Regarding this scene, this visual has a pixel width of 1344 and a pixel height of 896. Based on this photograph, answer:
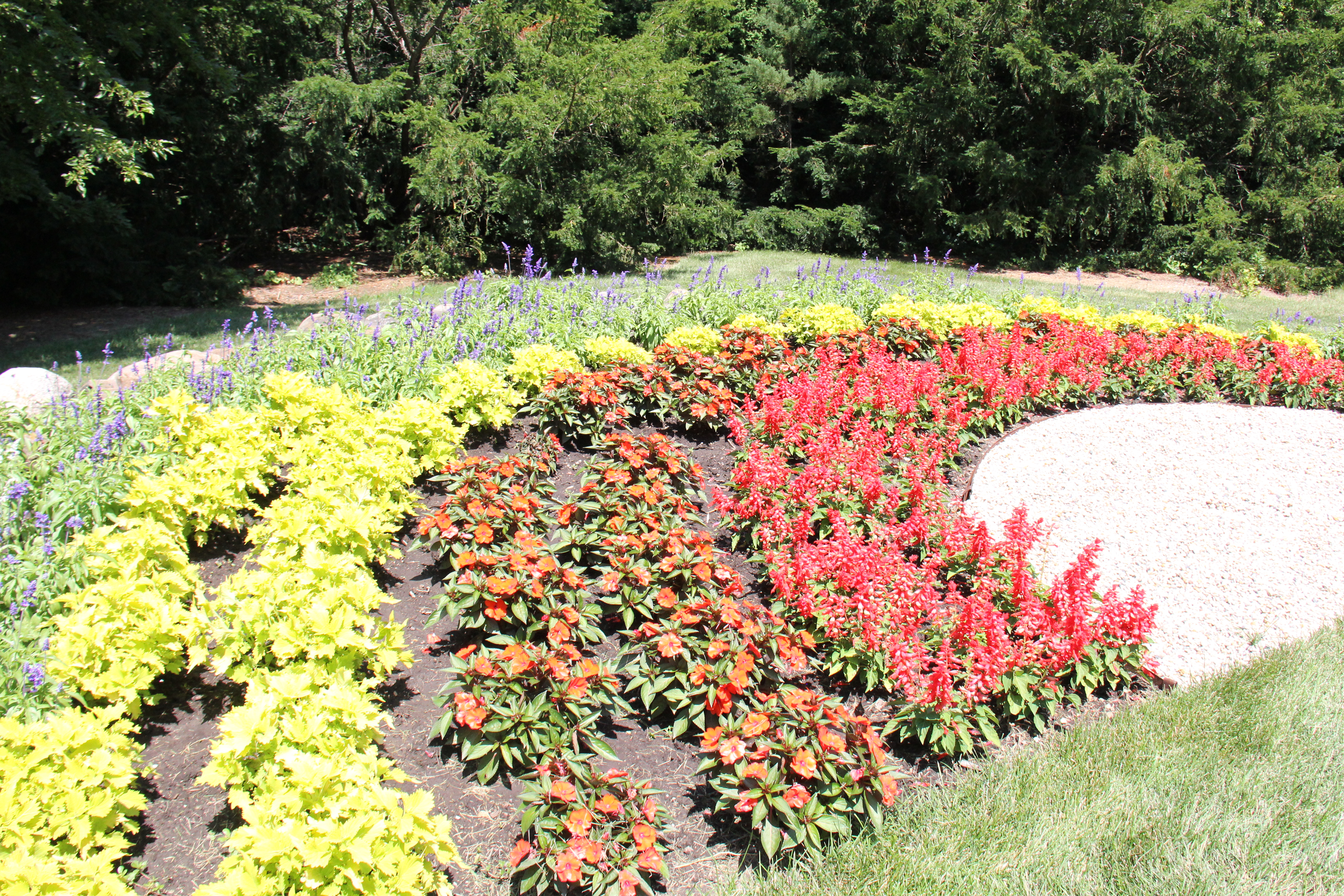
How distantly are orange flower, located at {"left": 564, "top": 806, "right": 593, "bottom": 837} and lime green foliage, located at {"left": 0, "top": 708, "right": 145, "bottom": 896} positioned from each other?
3.62 ft

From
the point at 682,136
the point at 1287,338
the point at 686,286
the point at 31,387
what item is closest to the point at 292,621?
the point at 31,387

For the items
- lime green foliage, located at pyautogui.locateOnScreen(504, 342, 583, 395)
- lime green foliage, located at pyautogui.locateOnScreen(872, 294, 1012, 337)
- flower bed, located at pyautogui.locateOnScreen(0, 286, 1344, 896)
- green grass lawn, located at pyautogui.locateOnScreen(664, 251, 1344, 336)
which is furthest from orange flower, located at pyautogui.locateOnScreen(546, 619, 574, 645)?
green grass lawn, located at pyautogui.locateOnScreen(664, 251, 1344, 336)

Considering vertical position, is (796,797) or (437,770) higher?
(796,797)

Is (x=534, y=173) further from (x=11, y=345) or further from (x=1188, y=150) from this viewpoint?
(x=1188, y=150)

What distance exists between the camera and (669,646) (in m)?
2.99

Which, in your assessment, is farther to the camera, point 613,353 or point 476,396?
point 613,353

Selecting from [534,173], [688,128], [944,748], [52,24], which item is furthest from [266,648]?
[688,128]

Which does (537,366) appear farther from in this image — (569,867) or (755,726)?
(569,867)

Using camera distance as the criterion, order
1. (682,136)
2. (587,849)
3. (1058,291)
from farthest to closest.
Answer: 1. (682,136)
2. (1058,291)
3. (587,849)

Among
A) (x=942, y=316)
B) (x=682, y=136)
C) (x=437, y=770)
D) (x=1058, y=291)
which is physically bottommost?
(x=1058, y=291)

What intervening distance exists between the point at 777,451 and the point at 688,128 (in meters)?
13.9

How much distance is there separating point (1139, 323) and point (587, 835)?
7.21 metres

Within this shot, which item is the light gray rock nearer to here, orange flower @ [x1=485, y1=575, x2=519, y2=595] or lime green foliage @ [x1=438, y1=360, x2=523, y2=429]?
lime green foliage @ [x1=438, y1=360, x2=523, y2=429]

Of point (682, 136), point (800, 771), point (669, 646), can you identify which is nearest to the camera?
point (800, 771)
